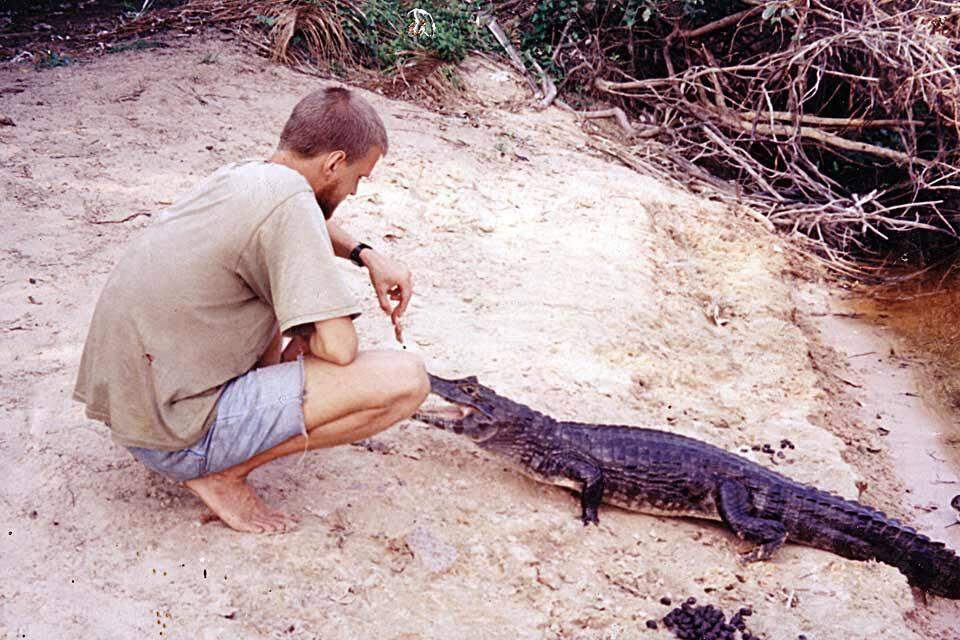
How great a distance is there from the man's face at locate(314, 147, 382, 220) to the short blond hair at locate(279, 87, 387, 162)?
0.11 feet

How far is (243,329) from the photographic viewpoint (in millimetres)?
2674

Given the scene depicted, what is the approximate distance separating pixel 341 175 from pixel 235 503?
1209 millimetres

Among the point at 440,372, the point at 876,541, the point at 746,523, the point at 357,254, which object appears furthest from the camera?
the point at 440,372

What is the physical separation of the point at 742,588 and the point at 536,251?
3093 mm

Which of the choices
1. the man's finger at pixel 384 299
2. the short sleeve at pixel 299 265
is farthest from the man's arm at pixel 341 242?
the short sleeve at pixel 299 265

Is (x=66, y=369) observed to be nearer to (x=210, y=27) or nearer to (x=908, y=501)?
(x=908, y=501)

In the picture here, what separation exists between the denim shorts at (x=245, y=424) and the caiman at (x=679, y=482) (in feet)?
3.88

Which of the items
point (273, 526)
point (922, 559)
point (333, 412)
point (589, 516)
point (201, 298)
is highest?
point (201, 298)

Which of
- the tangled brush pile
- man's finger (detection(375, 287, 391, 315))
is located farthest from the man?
the tangled brush pile

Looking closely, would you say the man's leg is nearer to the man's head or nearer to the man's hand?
the man's hand

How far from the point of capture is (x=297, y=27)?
8.29 m

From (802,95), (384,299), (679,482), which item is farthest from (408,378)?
(802,95)

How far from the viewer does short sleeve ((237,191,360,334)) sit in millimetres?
2426

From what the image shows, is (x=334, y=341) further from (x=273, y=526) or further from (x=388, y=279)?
(x=273, y=526)
